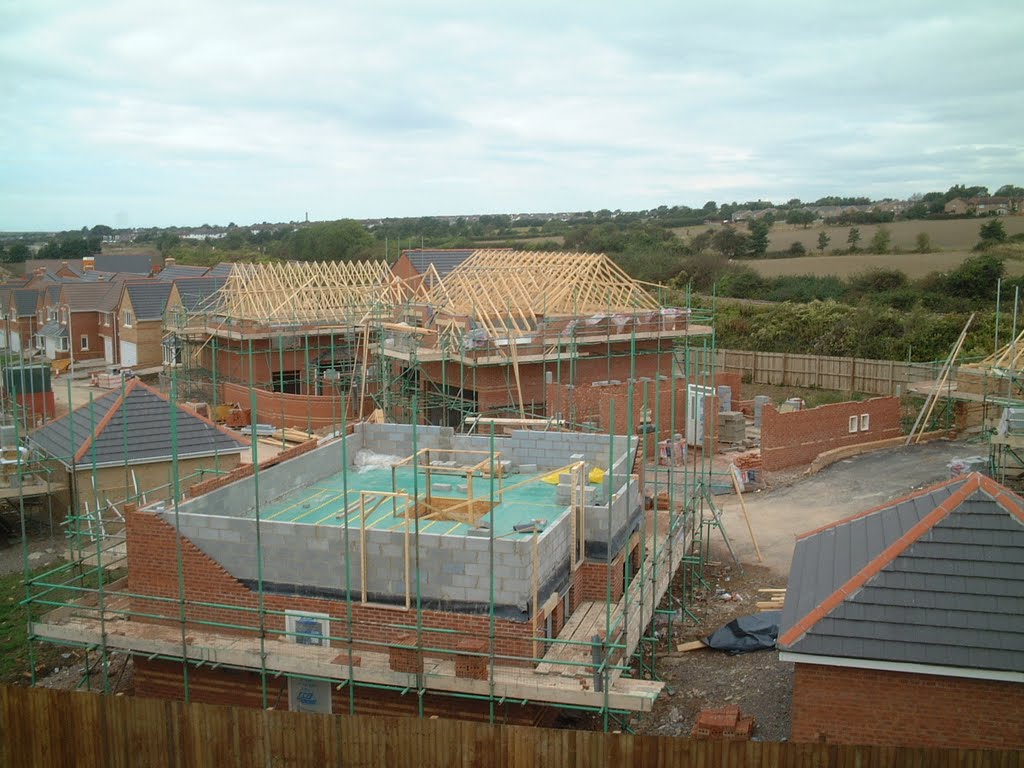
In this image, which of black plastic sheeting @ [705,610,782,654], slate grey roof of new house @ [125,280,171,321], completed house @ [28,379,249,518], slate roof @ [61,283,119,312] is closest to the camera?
black plastic sheeting @ [705,610,782,654]

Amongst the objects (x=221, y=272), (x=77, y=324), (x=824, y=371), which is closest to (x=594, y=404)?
(x=824, y=371)

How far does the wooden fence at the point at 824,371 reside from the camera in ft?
120

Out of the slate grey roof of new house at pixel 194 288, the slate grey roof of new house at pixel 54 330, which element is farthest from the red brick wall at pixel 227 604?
the slate grey roof of new house at pixel 54 330

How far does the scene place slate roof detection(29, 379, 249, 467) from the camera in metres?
20.1

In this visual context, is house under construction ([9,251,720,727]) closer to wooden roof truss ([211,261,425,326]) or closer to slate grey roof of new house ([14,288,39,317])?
wooden roof truss ([211,261,425,326])

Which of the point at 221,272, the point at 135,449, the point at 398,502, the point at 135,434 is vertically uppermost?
the point at 221,272

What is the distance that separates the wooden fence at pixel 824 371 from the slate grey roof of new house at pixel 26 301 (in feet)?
133

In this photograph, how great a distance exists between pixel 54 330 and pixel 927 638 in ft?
163

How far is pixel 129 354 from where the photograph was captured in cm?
4688

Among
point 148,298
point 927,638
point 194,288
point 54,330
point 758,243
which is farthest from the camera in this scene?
point 758,243

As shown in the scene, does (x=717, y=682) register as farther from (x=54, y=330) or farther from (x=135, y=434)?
(x=54, y=330)

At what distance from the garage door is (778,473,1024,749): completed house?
40917mm

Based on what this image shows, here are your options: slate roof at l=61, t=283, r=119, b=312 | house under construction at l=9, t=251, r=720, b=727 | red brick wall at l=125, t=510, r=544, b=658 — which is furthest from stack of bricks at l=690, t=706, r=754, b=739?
slate roof at l=61, t=283, r=119, b=312

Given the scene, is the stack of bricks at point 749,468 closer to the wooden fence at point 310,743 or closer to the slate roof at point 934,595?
the slate roof at point 934,595
